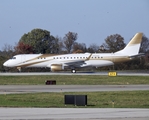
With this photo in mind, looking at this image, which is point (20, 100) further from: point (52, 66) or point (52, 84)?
point (52, 66)

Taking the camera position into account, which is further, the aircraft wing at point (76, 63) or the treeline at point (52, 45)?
the treeline at point (52, 45)

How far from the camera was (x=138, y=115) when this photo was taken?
20969 millimetres

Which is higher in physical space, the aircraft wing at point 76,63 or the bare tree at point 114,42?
the bare tree at point 114,42

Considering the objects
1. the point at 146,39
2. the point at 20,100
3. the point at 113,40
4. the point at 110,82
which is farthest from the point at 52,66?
the point at 146,39

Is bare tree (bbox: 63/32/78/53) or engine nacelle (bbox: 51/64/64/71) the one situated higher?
bare tree (bbox: 63/32/78/53)

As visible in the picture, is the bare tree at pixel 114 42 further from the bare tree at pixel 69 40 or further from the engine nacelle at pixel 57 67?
the engine nacelle at pixel 57 67

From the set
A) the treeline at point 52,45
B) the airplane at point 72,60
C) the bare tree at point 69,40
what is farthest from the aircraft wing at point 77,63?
the bare tree at point 69,40

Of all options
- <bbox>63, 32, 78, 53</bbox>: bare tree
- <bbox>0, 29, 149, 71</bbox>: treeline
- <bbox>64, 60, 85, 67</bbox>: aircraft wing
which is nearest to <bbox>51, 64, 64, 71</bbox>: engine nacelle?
<bbox>64, 60, 85, 67</bbox>: aircraft wing

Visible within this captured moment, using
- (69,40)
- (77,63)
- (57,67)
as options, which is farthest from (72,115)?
(69,40)

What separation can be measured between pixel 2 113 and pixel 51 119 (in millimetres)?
3441

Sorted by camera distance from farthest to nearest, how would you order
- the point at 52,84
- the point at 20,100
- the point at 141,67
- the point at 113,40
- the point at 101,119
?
the point at 113,40 < the point at 141,67 < the point at 52,84 < the point at 20,100 < the point at 101,119

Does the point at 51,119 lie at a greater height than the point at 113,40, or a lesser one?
lesser

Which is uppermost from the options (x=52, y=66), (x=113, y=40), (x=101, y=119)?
(x=113, y=40)

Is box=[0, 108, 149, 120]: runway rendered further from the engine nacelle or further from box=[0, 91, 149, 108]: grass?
the engine nacelle
